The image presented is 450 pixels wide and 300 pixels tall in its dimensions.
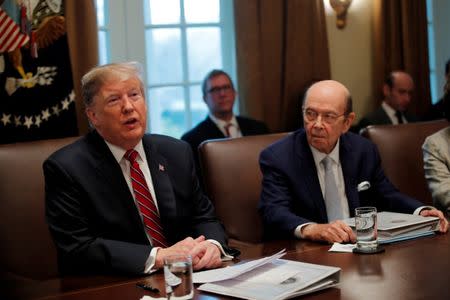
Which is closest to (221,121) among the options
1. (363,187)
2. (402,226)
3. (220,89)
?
(220,89)

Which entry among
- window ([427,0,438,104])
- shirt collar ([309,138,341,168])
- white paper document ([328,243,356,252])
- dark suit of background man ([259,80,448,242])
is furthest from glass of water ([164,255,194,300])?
window ([427,0,438,104])

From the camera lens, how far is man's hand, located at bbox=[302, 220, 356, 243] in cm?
Answer: 222

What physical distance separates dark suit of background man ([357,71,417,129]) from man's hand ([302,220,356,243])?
2.80 meters

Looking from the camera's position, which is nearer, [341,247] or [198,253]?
[198,253]

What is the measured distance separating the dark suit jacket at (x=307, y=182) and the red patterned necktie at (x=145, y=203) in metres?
0.46

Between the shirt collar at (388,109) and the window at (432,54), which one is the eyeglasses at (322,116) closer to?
the shirt collar at (388,109)

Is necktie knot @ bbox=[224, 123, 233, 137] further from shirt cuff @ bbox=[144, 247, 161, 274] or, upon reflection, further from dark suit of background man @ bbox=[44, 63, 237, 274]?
shirt cuff @ bbox=[144, 247, 161, 274]

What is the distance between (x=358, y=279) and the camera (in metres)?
1.79

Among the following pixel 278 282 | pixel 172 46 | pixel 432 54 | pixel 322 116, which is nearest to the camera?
pixel 278 282

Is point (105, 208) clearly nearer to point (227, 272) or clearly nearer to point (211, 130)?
point (227, 272)

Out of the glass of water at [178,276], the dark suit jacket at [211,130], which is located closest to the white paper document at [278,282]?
the glass of water at [178,276]

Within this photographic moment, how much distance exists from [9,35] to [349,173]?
1.88 m

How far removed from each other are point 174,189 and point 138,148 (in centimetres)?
19

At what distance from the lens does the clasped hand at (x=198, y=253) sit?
2006 millimetres
